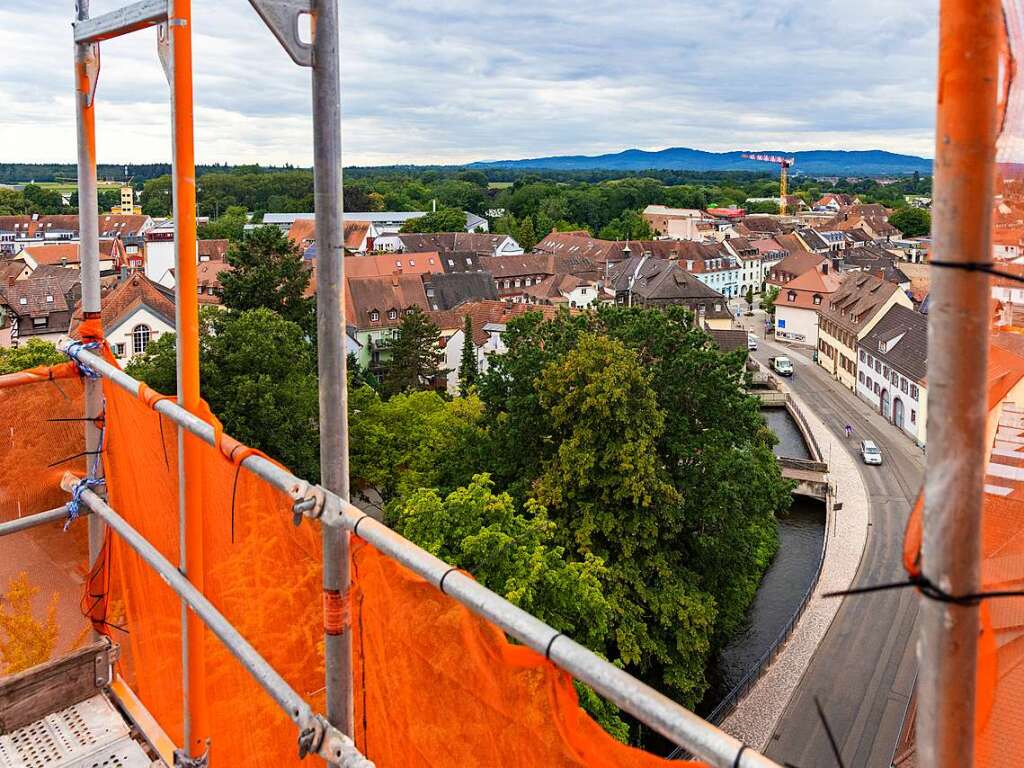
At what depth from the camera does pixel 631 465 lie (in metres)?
16.7

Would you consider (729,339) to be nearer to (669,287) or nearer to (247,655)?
(669,287)

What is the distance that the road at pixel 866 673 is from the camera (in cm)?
1560

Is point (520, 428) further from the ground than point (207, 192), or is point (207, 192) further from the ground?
point (207, 192)

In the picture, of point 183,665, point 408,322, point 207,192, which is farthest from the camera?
point 207,192

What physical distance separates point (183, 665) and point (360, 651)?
1.72 metres

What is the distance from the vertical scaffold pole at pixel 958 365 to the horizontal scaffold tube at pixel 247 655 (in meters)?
1.75

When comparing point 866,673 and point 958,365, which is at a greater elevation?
point 958,365

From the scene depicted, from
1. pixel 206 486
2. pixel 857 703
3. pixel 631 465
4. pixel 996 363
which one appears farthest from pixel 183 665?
pixel 857 703

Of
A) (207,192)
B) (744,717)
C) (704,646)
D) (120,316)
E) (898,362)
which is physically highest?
(207,192)

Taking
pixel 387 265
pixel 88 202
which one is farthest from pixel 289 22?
pixel 387 265

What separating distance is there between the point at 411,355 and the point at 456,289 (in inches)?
627

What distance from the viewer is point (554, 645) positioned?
2062 millimetres

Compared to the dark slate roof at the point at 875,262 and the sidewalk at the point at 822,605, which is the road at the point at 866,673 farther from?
the dark slate roof at the point at 875,262

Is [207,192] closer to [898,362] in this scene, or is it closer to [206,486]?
[898,362]
